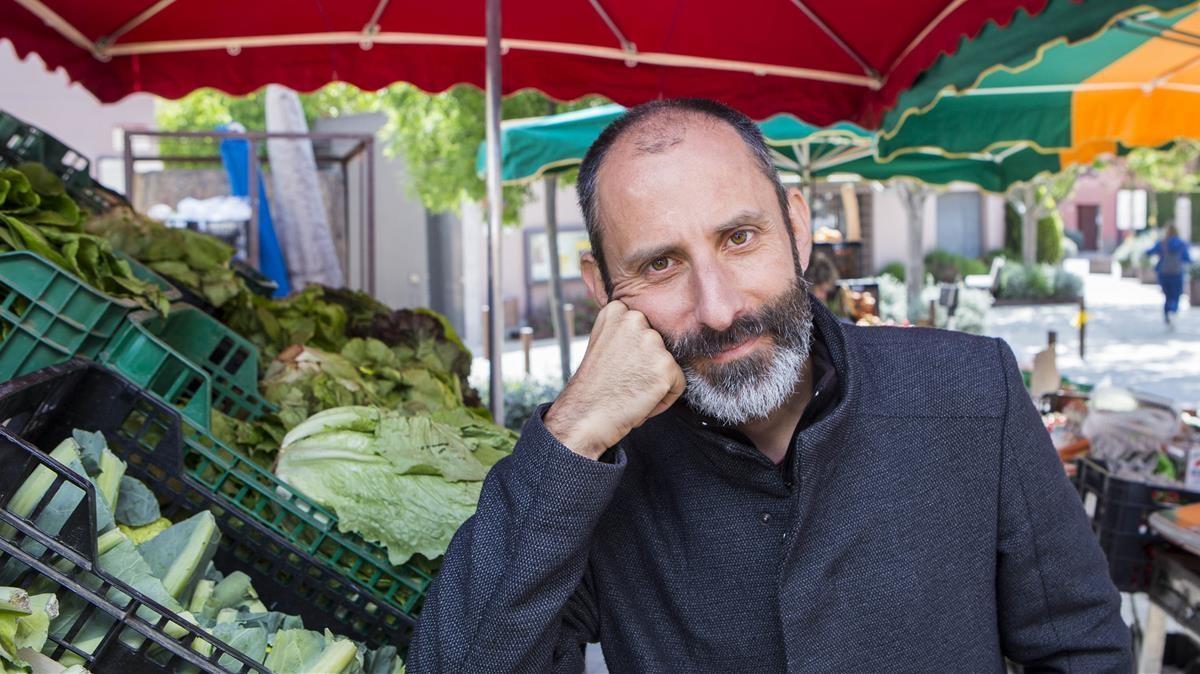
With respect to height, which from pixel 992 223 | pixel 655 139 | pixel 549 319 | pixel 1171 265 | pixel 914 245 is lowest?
pixel 655 139

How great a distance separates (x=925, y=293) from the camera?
19.7 meters

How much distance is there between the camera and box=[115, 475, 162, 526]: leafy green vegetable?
80.7 inches

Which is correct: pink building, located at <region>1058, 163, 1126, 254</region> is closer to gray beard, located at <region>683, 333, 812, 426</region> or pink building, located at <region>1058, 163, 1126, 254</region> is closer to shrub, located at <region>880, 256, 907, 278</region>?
shrub, located at <region>880, 256, 907, 278</region>

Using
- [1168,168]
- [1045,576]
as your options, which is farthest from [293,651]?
[1168,168]

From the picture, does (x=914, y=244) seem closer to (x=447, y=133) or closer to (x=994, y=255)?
(x=447, y=133)

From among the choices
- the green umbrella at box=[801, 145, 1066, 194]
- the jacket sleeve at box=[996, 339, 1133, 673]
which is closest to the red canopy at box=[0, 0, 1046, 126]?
the jacket sleeve at box=[996, 339, 1133, 673]

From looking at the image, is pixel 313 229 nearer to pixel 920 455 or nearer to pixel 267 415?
pixel 267 415

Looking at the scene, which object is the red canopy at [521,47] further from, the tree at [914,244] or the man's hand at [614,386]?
the tree at [914,244]

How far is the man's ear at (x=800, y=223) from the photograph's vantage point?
2061mm

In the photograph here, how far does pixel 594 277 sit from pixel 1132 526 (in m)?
2.98

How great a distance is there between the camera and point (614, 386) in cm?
179

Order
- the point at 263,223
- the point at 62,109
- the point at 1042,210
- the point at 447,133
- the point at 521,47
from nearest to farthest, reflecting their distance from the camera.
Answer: the point at 521,47
the point at 263,223
the point at 447,133
the point at 62,109
the point at 1042,210

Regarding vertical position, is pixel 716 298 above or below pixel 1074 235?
below

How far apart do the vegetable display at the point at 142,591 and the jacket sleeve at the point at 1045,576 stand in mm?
1182
